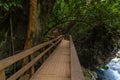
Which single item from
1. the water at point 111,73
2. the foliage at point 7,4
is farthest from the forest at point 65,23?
the water at point 111,73

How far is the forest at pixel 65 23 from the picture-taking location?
8.48 m

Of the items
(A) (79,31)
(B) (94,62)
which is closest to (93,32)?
(A) (79,31)

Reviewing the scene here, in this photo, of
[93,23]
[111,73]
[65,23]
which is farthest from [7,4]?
[111,73]

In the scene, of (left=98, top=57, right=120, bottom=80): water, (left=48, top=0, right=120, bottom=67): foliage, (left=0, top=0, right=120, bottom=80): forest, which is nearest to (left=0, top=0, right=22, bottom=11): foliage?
(left=0, top=0, right=120, bottom=80): forest

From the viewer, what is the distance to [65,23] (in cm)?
1781

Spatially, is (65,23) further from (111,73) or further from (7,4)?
(7,4)

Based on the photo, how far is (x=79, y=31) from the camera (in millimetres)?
20672

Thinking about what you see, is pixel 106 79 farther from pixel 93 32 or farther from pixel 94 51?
pixel 93 32

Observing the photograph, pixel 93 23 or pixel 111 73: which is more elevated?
pixel 93 23

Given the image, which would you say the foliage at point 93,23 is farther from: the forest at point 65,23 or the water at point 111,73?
the water at point 111,73

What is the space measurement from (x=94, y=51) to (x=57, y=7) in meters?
6.61

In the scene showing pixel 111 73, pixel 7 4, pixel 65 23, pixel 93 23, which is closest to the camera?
pixel 7 4

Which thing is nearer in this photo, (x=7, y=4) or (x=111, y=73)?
(x=7, y=4)

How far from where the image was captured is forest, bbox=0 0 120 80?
848 centimetres
